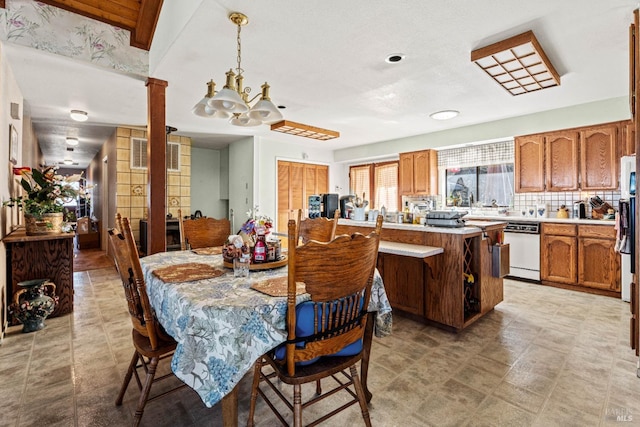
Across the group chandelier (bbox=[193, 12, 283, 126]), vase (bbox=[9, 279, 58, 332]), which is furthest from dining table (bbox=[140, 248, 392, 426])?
vase (bbox=[9, 279, 58, 332])

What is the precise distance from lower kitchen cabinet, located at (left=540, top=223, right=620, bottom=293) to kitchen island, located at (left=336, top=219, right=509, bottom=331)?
1528 mm

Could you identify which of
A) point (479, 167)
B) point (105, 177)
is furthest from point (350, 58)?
point (105, 177)

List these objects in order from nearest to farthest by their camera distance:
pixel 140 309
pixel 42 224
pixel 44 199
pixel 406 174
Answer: pixel 140 309 → pixel 42 224 → pixel 44 199 → pixel 406 174

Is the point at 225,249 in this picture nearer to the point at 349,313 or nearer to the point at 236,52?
the point at 349,313

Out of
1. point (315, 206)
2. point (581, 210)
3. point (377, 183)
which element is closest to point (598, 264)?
point (581, 210)

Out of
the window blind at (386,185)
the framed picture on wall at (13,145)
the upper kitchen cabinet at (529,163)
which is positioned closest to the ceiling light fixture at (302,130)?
the window blind at (386,185)

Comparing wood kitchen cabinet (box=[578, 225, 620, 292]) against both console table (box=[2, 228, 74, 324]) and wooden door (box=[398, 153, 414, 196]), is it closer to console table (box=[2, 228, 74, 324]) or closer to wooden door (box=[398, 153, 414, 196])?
wooden door (box=[398, 153, 414, 196])

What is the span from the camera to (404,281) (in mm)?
3113

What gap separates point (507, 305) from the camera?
3459 mm

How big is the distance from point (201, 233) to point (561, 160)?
4.83 m

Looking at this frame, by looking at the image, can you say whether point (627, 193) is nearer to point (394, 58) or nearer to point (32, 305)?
point (394, 58)

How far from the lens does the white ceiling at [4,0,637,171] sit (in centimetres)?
213

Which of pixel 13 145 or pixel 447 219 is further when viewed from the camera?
pixel 13 145

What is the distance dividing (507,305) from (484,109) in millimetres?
2628
